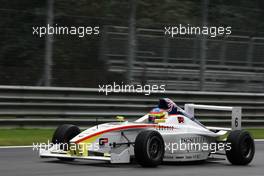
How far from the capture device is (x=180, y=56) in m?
18.2

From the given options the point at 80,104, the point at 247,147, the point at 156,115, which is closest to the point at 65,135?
the point at 156,115

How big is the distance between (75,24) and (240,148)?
667 cm

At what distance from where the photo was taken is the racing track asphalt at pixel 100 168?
378 inches

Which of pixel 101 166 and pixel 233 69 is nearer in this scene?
pixel 101 166

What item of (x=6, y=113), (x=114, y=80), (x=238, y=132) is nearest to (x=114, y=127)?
(x=238, y=132)

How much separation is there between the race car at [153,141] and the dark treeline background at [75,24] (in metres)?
5.03

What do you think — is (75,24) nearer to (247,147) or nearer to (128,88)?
(128,88)

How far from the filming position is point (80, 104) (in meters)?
16.6

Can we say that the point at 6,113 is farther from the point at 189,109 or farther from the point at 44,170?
the point at 44,170

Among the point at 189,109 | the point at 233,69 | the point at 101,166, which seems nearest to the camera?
the point at 101,166

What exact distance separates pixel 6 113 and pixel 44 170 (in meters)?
6.02

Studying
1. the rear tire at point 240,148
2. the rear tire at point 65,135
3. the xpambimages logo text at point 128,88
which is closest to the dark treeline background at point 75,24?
the xpambimages logo text at point 128,88

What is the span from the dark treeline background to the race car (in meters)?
5.03

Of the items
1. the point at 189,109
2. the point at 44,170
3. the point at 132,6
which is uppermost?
the point at 132,6
